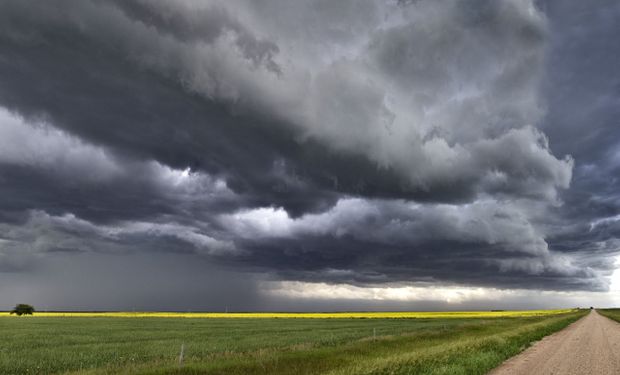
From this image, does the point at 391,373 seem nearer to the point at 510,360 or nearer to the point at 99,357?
the point at 510,360

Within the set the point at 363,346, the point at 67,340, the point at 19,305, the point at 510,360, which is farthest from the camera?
the point at 19,305

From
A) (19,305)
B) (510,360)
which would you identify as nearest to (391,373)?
(510,360)

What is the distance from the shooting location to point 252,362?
71.2ft

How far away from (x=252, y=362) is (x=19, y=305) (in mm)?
191052

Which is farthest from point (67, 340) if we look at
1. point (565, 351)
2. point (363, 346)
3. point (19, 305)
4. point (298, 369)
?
point (19, 305)

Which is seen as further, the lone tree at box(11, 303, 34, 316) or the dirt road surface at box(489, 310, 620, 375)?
the lone tree at box(11, 303, 34, 316)

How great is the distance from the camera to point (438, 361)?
2156 centimetres

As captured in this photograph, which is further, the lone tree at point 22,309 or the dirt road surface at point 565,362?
the lone tree at point 22,309

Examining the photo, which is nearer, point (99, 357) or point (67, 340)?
point (99, 357)

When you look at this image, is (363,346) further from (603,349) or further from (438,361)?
(603,349)

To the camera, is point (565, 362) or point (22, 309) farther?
point (22, 309)

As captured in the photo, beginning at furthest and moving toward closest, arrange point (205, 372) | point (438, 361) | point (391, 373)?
point (438, 361), point (205, 372), point (391, 373)

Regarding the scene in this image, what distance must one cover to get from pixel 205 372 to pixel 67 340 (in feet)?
104

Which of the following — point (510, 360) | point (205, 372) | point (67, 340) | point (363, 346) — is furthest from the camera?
point (67, 340)
